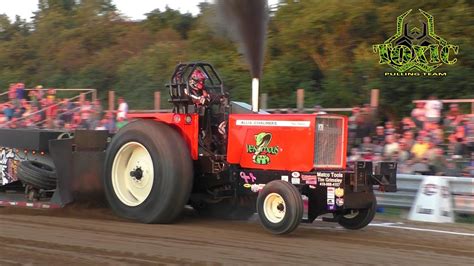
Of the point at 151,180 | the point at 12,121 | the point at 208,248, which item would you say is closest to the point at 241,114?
the point at 151,180

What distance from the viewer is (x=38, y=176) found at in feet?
28.4

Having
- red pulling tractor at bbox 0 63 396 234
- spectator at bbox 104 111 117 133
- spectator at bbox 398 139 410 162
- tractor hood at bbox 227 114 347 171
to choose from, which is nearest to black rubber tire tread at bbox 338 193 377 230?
red pulling tractor at bbox 0 63 396 234

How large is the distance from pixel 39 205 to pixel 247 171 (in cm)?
270

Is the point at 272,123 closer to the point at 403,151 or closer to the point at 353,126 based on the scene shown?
the point at 403,151

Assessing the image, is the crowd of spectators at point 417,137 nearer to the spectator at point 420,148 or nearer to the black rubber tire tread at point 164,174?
the spectator at point 420,148

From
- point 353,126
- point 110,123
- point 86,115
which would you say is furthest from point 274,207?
point 86,115

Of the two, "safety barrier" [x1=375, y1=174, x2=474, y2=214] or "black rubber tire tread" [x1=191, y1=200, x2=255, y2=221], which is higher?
"safety barrier" [x1=375, y1=174, x2=474, y2=214]

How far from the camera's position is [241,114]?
7598 millimetres

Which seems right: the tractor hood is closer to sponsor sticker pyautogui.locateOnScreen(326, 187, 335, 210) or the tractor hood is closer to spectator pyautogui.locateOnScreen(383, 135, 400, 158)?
sponsor sticker pyautogui.locateOnScreen(326, 187, 335, 210)

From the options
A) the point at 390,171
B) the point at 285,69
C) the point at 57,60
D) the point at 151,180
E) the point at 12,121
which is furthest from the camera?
the point at 57,60

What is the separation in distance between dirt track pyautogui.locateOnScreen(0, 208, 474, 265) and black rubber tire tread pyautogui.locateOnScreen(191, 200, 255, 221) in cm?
25

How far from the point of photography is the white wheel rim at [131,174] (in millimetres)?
7973

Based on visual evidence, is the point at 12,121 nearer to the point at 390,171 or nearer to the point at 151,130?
the point at 151,130

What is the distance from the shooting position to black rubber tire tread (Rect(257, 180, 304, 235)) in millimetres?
6797
